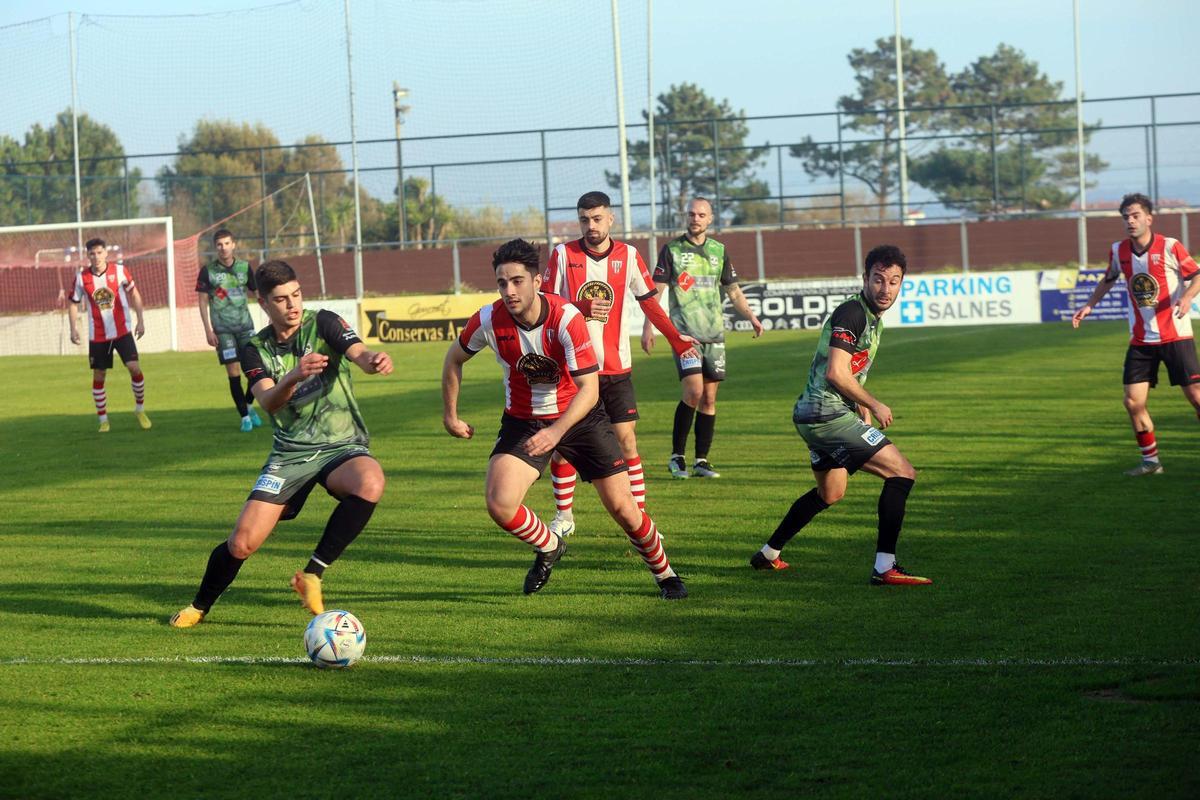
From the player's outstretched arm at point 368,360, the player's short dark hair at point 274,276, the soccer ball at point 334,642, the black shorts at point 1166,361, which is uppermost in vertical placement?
the player's short dark hair at point 274,276

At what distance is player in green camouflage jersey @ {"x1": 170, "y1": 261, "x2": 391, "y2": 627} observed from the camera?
6.95 m

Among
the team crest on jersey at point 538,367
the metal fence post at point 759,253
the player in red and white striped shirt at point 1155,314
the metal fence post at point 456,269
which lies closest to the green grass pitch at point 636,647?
the player in red and white striped shirt at point 1155,314

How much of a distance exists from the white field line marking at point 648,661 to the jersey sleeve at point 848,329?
→ 84.1 inches

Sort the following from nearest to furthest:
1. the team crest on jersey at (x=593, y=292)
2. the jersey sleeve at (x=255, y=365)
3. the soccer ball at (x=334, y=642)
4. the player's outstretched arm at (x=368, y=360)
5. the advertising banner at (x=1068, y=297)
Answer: the soccer ball at (x=334, y=642), the player's outstretched arm at (x=368, y=360), the jersey sleeve at (x=255, y=365), the team crest on jersey at (x=593, y=292), the advertising banner at (x=1068, y=297)

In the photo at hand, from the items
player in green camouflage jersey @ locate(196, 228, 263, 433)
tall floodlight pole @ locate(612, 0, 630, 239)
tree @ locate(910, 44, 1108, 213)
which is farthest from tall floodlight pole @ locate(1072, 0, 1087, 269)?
player in green camouflage jersey @ locate(196, 228, 263, 433)

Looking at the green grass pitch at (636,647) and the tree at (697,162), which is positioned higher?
the tree at (697,162)

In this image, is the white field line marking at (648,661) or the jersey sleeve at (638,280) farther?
the jersey sleeve at (638,280)

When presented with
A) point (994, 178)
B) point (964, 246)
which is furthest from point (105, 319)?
point (994, 178)

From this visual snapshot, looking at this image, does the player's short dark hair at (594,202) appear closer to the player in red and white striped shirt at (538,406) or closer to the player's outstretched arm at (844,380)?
the player in red and white striped shirt at (538,406)

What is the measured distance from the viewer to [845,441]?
773 cm

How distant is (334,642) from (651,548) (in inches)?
74.0

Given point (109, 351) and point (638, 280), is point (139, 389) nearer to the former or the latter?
point (109, 351)

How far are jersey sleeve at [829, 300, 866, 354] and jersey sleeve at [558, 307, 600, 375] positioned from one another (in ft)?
4.59

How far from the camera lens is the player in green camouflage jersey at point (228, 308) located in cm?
1708
